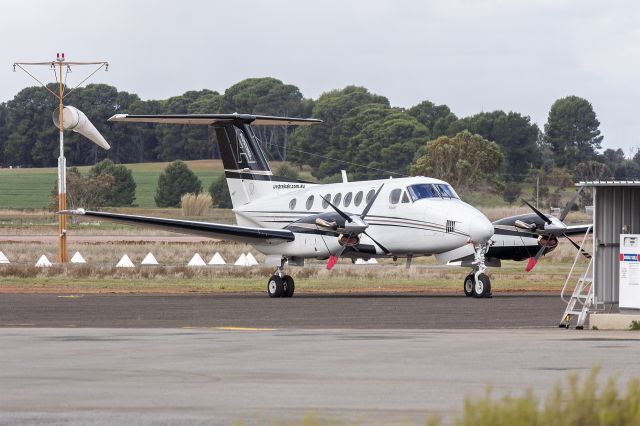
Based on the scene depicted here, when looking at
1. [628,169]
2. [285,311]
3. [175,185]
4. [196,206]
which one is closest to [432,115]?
[628,169]

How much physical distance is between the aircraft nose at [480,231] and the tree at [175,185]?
99121 millimetres

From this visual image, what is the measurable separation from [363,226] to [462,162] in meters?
78.9

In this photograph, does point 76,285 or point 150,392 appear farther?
point 76,285

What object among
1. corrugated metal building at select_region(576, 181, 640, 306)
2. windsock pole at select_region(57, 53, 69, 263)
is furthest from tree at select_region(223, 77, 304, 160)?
corrugated metal building at select_region(576, 181, 640, 306)

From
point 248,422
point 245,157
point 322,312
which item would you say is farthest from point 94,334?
point 245,157

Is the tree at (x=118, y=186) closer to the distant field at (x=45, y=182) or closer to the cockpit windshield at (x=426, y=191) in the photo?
the distant field at (x=45, y=182)

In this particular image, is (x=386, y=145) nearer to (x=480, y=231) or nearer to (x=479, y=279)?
(x=479, y=279)

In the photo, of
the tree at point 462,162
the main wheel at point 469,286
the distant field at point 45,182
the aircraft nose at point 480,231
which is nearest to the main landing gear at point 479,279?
the main wheel at point 469,286

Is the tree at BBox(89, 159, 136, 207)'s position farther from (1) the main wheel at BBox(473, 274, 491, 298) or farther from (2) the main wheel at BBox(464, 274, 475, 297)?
(1) the main wheel at BBox(473, 274, 491, 298)

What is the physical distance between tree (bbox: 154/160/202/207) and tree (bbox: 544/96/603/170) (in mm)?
Answer: 49647

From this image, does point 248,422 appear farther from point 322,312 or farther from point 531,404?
point 322,312

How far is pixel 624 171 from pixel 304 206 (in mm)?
124277

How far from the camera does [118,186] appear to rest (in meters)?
132

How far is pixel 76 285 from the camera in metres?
41.8
